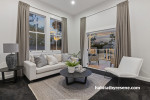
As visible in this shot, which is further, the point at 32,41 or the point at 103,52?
the point at 103,52

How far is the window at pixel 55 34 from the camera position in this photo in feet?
13.1

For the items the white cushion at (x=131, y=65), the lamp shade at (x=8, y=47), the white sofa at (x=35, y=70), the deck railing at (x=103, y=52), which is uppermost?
the lamp shade at (x=8, y=47)

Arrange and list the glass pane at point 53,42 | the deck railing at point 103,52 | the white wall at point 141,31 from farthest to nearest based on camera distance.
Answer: the deck railing at point 103,52 < the glass pane at point 53,42 < the white wall at point 141,31

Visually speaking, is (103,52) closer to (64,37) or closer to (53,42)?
(64,37)

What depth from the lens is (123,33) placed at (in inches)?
107

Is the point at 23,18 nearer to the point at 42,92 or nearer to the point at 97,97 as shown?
the point at 42,92

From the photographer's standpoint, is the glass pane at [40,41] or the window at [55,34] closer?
the glass pane at [40,41]

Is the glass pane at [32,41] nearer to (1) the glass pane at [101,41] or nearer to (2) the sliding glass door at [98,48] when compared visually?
(2) the sliding glass door at [98,48]

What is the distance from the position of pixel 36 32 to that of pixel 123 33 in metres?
3.83

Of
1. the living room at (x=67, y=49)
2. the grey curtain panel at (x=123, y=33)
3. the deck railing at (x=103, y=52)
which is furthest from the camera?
the deck railing at (x=103, y=52)

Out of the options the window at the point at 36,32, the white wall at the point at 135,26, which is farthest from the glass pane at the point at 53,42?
the white wall at the point at 135,26

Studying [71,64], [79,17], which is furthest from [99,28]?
[71,64]

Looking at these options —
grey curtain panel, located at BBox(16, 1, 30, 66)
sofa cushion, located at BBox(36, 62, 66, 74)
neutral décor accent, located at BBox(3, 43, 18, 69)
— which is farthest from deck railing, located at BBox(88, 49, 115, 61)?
neutral décor accent, located at BBox(3, 43, 18, 69)

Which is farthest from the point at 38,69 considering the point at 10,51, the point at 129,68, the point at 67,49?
the point at 129,68
